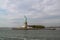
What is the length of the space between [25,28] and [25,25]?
28.6 ft

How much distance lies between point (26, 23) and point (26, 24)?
1.20m

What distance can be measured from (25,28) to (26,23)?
39.1ft

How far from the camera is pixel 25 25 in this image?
18800 centimetres

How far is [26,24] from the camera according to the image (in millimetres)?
186125

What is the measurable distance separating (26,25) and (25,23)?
264 centimetres

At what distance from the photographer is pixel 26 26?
18788 centimetres

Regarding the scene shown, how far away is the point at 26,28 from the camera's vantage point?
641ft

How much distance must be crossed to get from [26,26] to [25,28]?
8610 mm

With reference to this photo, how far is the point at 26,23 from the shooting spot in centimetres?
18538

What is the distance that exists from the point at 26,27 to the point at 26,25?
9.10ft

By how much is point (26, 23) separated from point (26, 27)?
543cm

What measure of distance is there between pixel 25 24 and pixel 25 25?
200 cm

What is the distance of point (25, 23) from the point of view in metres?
186

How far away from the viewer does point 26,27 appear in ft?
621
